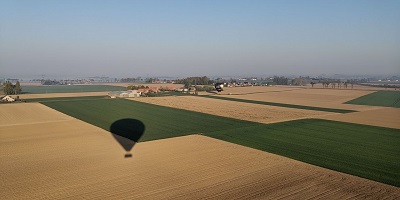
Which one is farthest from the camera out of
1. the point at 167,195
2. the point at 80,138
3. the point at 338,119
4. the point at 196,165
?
the point at 338,119

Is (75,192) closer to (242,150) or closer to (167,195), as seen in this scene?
(167,195)

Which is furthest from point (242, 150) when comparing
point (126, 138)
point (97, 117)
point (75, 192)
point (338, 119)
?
point (97, 117)

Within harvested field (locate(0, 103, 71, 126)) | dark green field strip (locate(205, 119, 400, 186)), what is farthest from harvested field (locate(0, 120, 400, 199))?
harvested field (locate(0, 103, 71, 126))

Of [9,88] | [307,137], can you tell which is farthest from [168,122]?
[9,88]

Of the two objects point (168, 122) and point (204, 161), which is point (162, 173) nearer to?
point (204, 161)

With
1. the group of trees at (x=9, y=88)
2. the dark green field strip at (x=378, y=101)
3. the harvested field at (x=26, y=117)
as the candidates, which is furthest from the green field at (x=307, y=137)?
the group of trees at (x=9, y=88)

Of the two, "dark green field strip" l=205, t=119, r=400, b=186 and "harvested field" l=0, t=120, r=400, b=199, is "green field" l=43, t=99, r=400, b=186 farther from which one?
"harvested field" l=0, t=120, r=400, b=199

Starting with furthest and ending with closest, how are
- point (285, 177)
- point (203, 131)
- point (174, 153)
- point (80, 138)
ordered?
1. point (203, 131)
2. point (80, 138)
3. point (174, 153)
4. point (285, 177)
